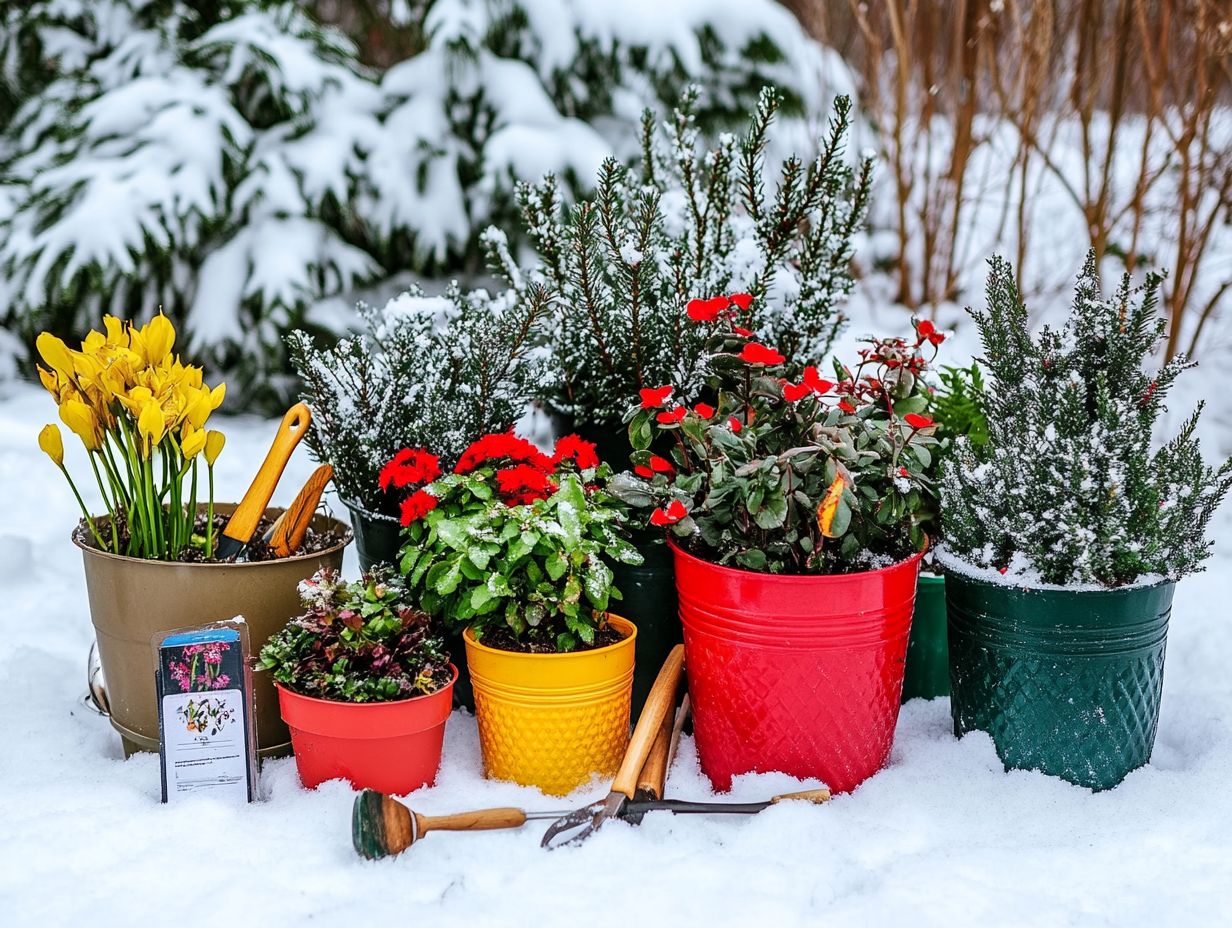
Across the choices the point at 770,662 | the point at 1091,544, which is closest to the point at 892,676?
the point at 770,662

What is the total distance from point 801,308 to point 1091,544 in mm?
766

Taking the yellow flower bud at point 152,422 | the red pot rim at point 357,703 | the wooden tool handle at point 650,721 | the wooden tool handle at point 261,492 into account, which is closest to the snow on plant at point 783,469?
the wooden tool handle at point 650,721

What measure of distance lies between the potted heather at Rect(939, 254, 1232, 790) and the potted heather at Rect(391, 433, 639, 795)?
1.96ft

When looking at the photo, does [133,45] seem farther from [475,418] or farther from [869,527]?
[869,527]

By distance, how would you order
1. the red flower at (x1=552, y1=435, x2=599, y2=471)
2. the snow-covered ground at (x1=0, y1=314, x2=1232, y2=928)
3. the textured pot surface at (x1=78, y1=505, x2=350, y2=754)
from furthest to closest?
the red flower at (x1=552, y1=435, x2=599, y2=471) < the textured pot surface at (x1=78, y1=505, x2=350, y2=754) < the snow-covered ground at (x1=0, y1=314, x2=1232, y2=928)

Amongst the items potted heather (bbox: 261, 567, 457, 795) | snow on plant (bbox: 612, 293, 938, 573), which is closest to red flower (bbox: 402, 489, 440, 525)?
potted heather (bbox: 261, 567, 457, 795)

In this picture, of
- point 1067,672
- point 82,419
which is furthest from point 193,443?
point 1067,672

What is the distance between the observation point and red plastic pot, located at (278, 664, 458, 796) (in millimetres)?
1702

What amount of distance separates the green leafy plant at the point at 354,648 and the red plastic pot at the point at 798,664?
0.45 m

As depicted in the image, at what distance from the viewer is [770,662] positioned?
5.71ft

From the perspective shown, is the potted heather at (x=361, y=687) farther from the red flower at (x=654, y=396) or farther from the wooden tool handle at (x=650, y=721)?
the red flower at (x=654, y=396)

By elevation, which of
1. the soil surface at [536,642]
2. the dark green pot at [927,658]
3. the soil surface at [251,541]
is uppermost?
the soil surface at [251,541]

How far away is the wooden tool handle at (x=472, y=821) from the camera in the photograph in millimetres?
1597

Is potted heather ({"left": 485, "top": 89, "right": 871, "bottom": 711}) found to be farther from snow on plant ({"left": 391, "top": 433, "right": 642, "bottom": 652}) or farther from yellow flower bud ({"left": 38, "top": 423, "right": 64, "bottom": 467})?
yellow flower bud ({"left": 38, "top": 423, "right": 64, "bottom": 467})
